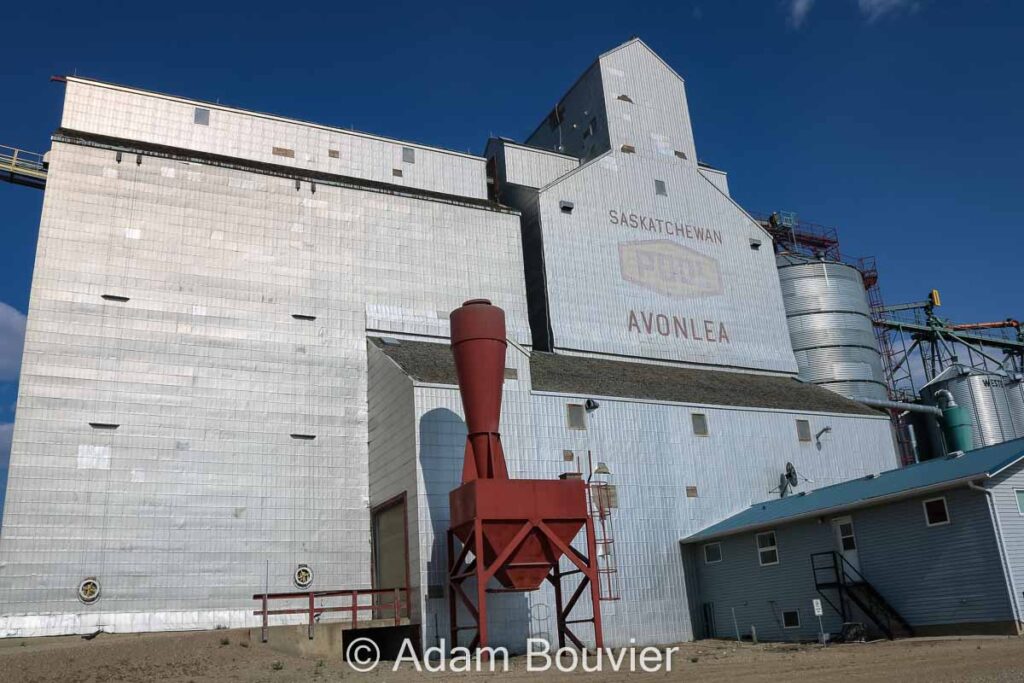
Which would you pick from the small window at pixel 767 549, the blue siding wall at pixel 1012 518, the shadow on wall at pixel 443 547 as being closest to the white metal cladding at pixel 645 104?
the shadow on wall at pixel 443 547

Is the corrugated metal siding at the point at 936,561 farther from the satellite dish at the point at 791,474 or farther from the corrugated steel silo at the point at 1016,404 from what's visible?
the corrugated steel silo at the point at 1016,404

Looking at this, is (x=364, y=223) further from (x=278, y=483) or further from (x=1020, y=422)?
(x=1020, y=422)

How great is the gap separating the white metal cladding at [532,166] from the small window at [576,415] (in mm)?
14530

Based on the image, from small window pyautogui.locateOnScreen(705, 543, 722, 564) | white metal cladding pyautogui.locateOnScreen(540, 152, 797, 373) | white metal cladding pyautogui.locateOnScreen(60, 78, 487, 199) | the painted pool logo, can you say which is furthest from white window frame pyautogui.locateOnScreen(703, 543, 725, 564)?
white metal cladding pyautogui.locateOnScreen(60, 78, 487, 199)

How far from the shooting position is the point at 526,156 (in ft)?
141

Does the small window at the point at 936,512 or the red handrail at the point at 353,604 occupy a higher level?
the small window at the point at 936,512

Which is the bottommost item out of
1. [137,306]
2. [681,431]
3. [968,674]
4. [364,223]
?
[968,674]

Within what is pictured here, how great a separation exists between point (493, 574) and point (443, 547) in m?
3.00

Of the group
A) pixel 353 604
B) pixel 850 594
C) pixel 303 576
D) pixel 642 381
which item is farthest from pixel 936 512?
pixel 303 576

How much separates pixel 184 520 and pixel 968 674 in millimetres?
22926

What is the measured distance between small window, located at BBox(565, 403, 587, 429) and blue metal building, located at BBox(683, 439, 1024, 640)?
5927mm

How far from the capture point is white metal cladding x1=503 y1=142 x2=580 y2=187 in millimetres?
41875

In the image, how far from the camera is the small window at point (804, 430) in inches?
1407

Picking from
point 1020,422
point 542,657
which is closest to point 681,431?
point 542,657
